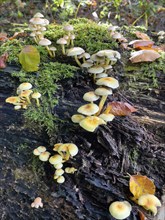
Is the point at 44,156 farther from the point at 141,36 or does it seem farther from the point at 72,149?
the point at 141,36

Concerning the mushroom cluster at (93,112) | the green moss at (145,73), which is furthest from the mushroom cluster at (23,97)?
the green moss at (145,73)

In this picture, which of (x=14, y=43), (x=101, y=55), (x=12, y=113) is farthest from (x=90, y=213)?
(x=14, y=43)

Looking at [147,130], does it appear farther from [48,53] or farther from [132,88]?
[48,53]

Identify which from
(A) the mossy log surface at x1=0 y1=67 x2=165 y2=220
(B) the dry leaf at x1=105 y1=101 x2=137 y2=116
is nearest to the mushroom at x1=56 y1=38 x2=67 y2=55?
(A) the mossy log surface at x1=0 y1=67 x2=165 y2=220

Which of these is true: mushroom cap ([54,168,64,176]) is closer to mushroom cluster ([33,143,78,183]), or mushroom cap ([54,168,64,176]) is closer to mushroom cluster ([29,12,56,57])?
mushroom cluster ([33,143,78,183])

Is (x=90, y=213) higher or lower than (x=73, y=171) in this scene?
lower
